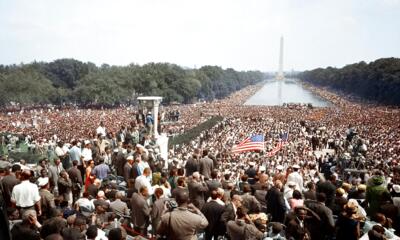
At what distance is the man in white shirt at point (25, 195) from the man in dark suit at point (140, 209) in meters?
1.87

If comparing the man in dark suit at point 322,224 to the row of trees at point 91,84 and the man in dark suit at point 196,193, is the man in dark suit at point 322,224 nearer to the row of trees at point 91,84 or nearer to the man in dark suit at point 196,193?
the man in dark suit at point 196,193

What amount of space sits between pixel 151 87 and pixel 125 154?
89.4 m

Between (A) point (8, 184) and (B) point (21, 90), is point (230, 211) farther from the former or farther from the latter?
(B) point (21, 90)

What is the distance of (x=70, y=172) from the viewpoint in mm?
10992

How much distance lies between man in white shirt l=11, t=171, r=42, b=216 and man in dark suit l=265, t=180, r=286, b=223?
452 centimetres

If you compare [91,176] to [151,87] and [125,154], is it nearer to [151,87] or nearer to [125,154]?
[125,154]

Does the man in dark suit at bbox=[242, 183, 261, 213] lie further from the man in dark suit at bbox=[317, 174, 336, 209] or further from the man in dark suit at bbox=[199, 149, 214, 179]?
the man in dark suit at bbox=[199, 149, 214, 179]

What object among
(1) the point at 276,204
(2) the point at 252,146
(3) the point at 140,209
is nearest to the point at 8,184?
(3) the point at 140,209

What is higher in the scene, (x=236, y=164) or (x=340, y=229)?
(x=340, y=229)

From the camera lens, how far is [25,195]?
27.4ft

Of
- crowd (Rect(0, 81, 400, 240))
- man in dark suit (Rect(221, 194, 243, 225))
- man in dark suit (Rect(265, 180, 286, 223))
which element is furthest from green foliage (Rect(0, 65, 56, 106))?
man in dark suit (Rect(221, 194, 243, 225))

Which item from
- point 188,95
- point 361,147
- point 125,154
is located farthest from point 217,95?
point 125,154

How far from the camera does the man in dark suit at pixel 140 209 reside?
830cm

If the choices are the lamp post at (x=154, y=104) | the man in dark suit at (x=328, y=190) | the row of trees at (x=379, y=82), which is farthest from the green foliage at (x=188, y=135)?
the row of trees at (x=379, y=82)
